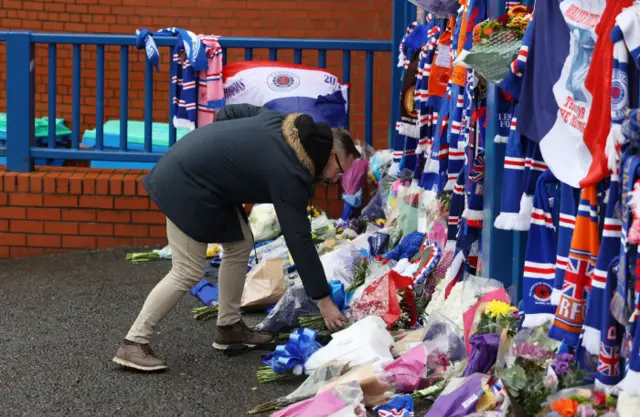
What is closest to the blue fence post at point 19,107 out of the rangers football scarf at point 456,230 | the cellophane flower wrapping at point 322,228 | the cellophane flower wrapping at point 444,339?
the cellophane flower wrapping at point 322,228

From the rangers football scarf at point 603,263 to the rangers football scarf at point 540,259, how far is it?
1.63 feet

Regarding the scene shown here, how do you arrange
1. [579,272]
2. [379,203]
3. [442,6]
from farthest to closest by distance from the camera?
[379,203], [442,6], [579,272]

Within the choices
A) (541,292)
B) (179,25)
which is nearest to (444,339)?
(541,292)

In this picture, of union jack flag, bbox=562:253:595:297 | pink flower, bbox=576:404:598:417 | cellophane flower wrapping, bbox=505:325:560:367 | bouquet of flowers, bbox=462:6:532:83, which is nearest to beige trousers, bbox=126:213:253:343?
bouquet of flowers, bbox=462:6:532:83

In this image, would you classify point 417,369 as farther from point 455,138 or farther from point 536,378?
point 455,138

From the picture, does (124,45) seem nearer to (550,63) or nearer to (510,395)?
(550,63)

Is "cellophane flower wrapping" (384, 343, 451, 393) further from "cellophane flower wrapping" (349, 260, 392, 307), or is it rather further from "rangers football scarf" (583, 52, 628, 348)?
"rangers football scarf" (583, 52, 628, 348)

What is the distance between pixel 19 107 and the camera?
813cm

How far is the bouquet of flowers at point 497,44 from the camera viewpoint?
4484mm

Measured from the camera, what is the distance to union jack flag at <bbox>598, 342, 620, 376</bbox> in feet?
11.9

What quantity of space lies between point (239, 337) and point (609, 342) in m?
2.34

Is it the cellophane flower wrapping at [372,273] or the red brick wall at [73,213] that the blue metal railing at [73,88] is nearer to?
the red brick wall at [73,213]

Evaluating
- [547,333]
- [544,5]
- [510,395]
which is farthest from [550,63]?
[510,395]

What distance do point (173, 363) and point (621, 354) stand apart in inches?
96.5
